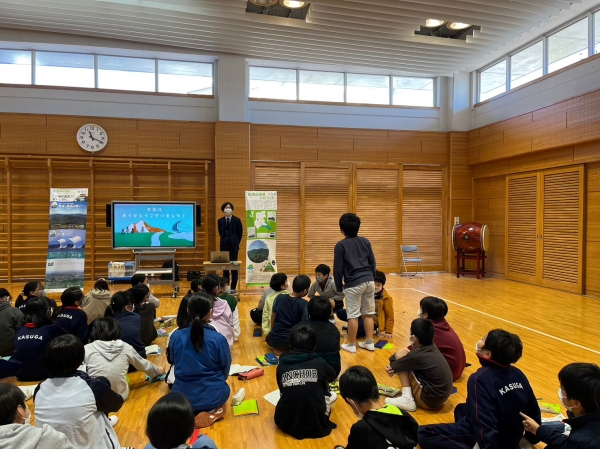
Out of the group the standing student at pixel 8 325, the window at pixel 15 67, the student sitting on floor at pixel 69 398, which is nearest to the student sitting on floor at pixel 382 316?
the student sitting on floor at pixel 69 398

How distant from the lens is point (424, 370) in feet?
9.22

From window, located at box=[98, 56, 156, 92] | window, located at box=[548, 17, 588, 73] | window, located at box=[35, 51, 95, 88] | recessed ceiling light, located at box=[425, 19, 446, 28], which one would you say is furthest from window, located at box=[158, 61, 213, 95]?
window, located at box=[548, 17, 588, 73]

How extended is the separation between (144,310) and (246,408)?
5.69 feet

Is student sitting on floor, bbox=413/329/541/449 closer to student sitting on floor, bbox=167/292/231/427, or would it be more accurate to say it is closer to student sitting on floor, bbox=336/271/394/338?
student sitting on floor, bbox=167/292/231/427

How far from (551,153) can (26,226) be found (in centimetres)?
1087

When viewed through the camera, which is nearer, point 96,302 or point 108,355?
point 108,355

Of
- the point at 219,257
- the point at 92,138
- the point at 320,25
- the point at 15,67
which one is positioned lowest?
the point at 219,257

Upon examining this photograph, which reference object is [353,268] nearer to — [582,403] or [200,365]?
[200,365]

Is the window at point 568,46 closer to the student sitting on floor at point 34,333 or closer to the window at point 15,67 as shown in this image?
the student sitting on floor at point 34,333

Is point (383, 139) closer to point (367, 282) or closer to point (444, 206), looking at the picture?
point (444, 206)

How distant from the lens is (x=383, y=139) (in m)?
9.68

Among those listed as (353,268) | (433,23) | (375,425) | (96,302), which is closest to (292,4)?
(433,23)

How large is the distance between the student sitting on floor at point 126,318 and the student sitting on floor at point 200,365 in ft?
3.01

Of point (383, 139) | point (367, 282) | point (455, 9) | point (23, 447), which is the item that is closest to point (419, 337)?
point (367, 282)
